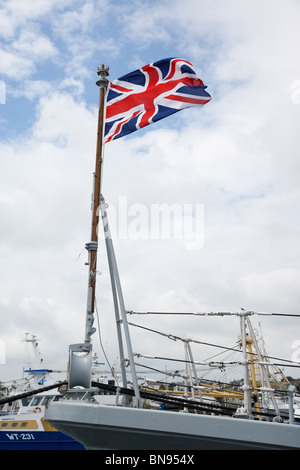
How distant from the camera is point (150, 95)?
32.4ft

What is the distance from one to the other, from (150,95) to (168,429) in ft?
22.6

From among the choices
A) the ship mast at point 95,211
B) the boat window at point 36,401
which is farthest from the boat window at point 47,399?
the ship mast at point 95,211

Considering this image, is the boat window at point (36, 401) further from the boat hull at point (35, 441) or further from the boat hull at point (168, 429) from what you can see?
the boat hull at point (168, 429)

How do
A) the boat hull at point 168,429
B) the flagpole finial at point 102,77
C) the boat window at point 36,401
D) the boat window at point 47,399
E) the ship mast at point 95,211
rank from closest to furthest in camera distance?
the boat hull at point 168,429 → the ship mast at point 95,211 → the flagpole finial at point 102,77 → the boat window at point 47,399 → the boat window at point 36,401

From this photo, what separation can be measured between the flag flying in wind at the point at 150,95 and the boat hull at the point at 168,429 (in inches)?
218

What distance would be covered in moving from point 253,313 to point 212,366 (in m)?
1.73

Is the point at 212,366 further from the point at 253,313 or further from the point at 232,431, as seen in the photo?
the point at 232,431

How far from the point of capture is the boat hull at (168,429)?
6242 mm

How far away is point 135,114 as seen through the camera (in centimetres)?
970

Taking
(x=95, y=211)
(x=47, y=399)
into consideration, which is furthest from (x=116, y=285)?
(x=47, y=399)

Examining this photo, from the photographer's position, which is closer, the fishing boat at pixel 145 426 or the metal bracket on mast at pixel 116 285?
the fishing boat at pixel 145 426

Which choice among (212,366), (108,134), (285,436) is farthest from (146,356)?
(108,134)

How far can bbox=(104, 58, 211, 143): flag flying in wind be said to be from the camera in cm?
961

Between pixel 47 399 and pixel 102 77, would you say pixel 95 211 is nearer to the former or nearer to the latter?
pixel 102 77
